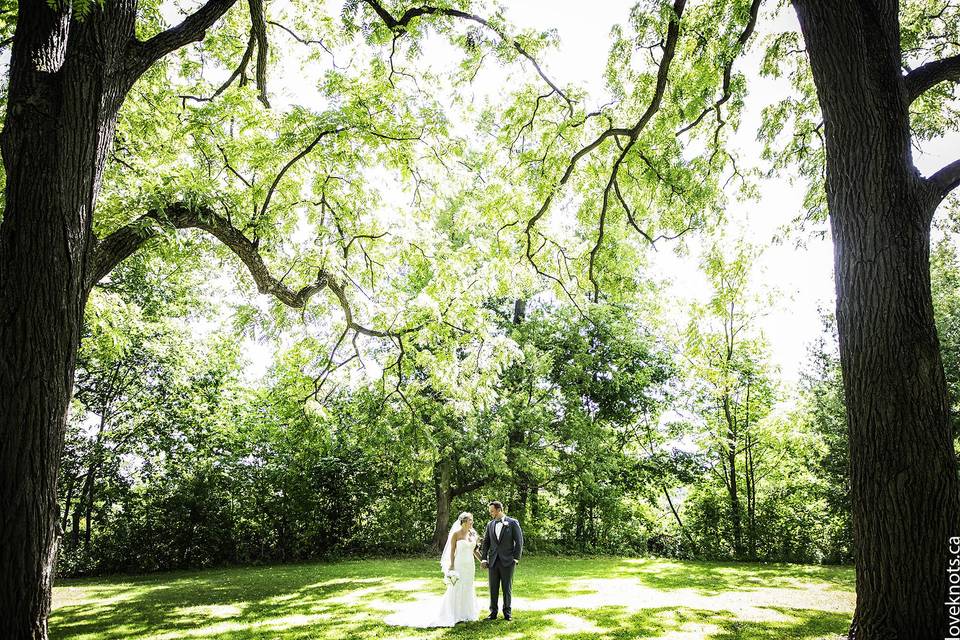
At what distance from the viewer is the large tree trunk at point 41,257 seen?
3.12 m

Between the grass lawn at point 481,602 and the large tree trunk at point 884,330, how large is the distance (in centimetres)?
274

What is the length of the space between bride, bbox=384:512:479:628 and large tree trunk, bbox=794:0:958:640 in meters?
5.03

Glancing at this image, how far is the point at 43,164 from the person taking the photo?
341cm

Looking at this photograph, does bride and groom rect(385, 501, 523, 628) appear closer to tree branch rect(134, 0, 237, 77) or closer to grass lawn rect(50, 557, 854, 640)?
grass lawn rect(50, 557, 854, 640)

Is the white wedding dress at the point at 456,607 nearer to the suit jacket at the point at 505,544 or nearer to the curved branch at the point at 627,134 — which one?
the suit jacket at the point at 505,544

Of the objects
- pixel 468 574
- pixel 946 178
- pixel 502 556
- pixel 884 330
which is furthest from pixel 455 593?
pixel 946 178

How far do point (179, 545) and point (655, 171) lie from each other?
15100mm

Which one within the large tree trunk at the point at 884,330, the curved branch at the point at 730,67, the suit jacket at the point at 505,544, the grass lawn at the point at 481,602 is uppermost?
the curved branch at the point at 730,67

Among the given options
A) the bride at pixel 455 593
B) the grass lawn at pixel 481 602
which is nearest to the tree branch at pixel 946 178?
the grass lawn at pixel 481 602

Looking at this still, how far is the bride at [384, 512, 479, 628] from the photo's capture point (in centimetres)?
728

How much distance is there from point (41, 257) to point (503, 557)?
20.8 ft

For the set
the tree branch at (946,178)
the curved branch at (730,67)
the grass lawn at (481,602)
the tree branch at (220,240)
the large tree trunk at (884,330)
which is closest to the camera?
the large tree trunk at (884,330)

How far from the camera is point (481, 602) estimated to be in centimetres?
869

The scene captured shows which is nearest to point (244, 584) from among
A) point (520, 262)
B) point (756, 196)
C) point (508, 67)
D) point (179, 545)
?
point (179, 545)
